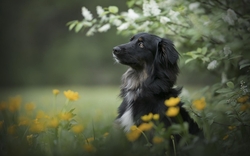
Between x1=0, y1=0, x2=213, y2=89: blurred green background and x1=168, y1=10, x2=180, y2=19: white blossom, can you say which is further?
x1=0, y1=0, x2=213, y2=89: blurred green background

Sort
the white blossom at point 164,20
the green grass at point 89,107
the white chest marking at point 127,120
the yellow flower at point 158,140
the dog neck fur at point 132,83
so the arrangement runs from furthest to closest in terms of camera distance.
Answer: the green grass at point 89,107
the white blossom at point 164,20
the dog neck fur at point 132,83
the white chest marking at point 127,120
the yellow flower at point 158,140

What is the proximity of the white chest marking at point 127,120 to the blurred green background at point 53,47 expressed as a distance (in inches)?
508

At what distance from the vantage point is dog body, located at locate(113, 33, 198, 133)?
3299 millimetres

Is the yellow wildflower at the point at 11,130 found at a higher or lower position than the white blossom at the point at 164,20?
lower

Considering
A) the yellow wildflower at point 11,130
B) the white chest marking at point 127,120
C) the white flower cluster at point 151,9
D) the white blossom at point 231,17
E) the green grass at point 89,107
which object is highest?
the white flower cluster at point 151,9

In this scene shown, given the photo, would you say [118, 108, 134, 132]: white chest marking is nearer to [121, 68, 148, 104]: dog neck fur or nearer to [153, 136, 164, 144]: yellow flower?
[121, 68, 148, 104]: dog neck fur

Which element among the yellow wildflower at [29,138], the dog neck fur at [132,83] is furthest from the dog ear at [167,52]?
the yellow wildflower at [29,138]

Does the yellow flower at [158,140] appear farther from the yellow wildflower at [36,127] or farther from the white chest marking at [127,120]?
the white chest marking at [127,120]

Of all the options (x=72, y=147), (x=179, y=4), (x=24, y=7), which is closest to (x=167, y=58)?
(x=179, y=4)

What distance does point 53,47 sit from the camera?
1802cm

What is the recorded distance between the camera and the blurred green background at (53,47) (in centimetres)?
1659

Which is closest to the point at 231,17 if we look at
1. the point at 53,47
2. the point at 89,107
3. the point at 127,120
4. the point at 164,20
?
the point at 164,20

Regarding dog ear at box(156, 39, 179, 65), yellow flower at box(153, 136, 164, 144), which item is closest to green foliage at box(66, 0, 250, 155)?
dog ear at box(156, 39, 179, 65)

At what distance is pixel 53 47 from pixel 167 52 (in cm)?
1510
